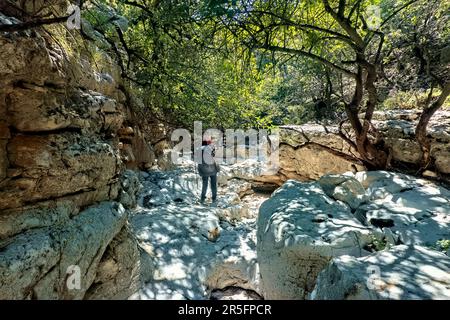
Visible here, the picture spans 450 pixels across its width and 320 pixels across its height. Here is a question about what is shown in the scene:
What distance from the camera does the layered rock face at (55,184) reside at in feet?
8.45

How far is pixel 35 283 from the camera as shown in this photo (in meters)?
2.56

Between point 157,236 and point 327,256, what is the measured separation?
3.32 m

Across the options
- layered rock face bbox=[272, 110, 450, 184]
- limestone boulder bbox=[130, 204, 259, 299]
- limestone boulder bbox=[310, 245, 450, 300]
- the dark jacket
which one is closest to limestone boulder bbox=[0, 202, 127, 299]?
limestone boulder bbox=[130, 204, 259, 299]

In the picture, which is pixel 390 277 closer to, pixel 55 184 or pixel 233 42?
pixel 55 184

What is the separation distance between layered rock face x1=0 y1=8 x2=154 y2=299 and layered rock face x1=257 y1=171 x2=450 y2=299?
226cm

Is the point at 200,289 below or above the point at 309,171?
below

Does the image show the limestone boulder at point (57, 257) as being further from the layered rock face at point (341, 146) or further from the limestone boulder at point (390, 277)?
the layered rock face at point (341, 146)

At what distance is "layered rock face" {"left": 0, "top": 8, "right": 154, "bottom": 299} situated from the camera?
8.45 feet

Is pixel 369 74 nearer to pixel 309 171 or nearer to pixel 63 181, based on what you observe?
pixel 309 171

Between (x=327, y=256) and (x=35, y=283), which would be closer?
(x=35, y=283)

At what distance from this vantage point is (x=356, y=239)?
3477 millimetres

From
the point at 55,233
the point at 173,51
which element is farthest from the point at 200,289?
the point at 173,51

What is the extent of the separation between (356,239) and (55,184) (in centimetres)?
375
